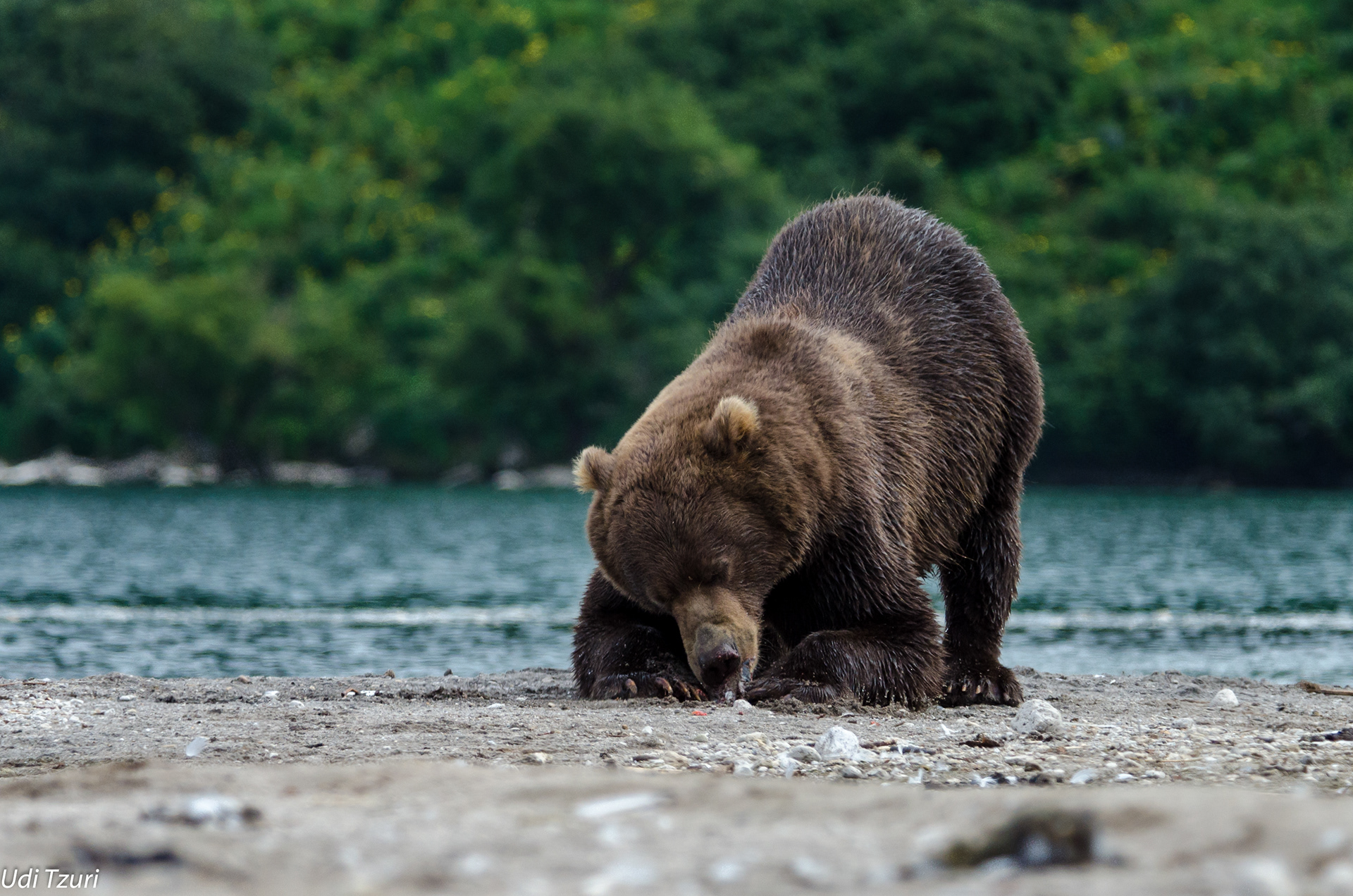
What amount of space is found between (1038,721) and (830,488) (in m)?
1.20

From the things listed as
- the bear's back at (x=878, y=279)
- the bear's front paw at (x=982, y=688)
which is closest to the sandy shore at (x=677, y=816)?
the bear's front paw at (x=982, y=688)

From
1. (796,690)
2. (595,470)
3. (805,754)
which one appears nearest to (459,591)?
(595,470)

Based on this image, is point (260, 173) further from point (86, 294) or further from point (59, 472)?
point (59, 472)

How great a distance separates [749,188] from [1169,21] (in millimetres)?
19700

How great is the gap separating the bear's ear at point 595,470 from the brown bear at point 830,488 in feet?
0.03

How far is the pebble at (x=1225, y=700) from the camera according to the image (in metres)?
6.71

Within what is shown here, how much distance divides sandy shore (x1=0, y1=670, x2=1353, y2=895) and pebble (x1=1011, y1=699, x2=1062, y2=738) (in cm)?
29

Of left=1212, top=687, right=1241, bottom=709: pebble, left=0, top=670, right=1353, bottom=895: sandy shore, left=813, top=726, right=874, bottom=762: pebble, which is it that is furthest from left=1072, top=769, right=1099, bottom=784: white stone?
left=1212, top=687, right=1241, bottom=709: pebble

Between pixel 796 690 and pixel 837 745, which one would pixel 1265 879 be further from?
pixel 796 690

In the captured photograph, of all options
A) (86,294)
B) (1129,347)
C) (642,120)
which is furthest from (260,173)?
(1129,347)

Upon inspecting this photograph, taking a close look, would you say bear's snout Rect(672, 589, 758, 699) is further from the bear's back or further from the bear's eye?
the bear's back

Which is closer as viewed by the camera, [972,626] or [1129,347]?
[972,626]

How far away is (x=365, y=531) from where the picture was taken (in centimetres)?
2706

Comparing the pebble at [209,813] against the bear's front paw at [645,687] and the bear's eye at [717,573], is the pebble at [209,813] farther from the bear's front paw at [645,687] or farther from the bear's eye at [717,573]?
the bear's front paw at [645,687]
